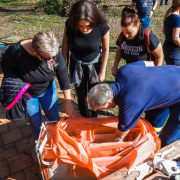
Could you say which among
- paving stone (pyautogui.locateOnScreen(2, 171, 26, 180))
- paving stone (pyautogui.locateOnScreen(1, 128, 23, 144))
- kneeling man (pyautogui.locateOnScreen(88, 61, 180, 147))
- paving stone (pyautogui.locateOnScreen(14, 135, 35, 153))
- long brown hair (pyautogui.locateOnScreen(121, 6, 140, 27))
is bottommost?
paving stone (pyautogui.locateOnScreen(2, 171, 26, 180))

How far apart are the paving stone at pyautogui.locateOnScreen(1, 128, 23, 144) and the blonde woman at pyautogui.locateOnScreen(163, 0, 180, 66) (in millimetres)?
2710

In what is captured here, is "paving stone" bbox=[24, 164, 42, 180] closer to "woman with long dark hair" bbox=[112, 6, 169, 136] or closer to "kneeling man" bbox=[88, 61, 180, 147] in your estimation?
"kneeling man" bbox=[88, 61, 180, 147]

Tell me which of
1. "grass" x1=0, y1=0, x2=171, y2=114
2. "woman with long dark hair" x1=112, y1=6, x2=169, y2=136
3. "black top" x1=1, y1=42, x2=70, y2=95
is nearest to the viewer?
"black top" x1=1, y1=42, x2=70, y2=95

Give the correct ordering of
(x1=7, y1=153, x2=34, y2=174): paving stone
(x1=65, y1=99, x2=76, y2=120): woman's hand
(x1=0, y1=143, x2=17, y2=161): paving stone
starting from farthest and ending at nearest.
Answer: (x1=0, y1=143, x2=17, y2=161): paving stone
(x1=7, y1=153, x2=34, y2=174): paving stone
(x1=65, y1=99, x2=76, y2=120): woman's hand

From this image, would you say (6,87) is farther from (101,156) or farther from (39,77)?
(101,156)

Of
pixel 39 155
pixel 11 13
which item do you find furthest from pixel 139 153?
pixel 11 13

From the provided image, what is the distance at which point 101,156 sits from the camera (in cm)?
163

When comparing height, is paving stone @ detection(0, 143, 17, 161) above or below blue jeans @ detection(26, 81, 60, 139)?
below

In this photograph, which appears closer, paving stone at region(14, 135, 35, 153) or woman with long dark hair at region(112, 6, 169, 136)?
woman with long dark hair at region(112, 6, 169, 136)

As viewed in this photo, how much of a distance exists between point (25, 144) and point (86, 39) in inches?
70.8

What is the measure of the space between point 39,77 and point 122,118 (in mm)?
953

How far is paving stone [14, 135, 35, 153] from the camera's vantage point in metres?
2.67

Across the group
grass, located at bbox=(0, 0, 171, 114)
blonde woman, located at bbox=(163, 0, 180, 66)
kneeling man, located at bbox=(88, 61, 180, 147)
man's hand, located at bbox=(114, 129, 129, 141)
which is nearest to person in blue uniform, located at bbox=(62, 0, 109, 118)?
kneeling man, located at bbox=(88, 61, 180, 147)

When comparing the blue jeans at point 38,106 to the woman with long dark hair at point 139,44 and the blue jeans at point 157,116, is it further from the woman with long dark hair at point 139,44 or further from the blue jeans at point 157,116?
the blue jeans at point 157,116
